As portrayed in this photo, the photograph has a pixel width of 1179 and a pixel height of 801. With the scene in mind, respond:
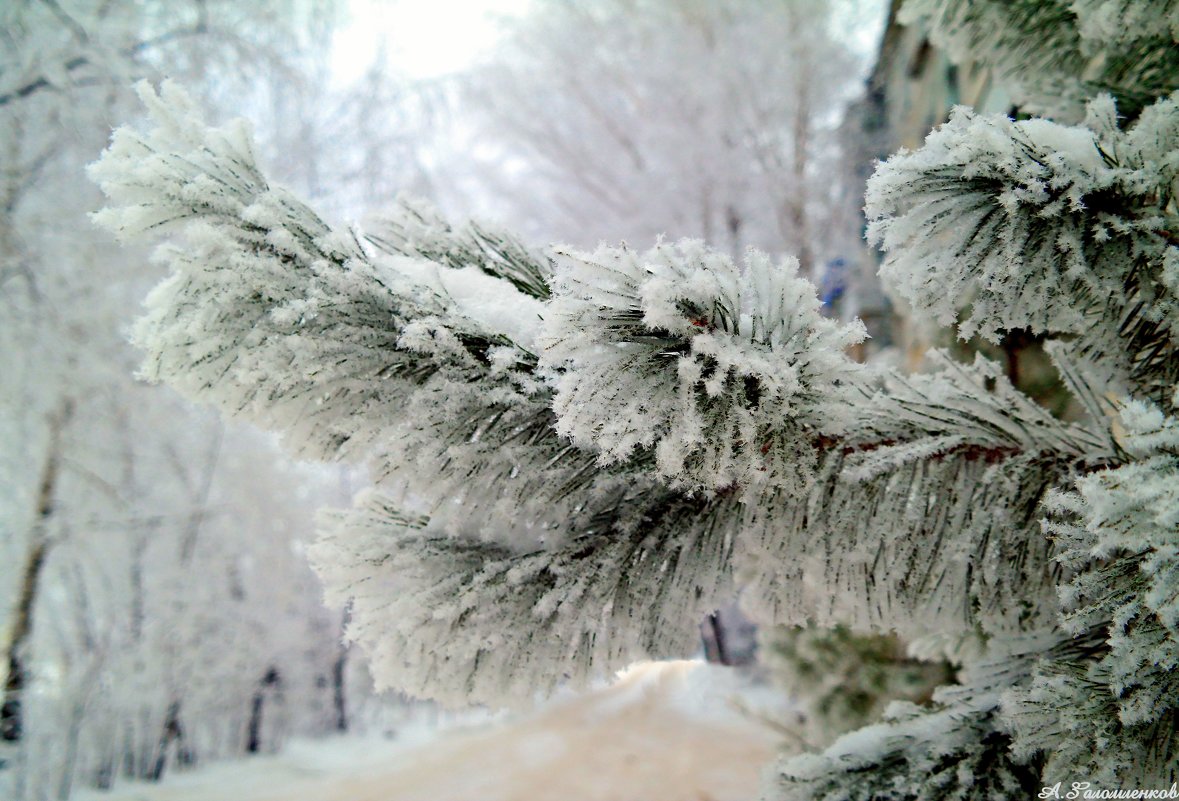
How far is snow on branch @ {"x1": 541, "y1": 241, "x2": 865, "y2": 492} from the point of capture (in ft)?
1.82

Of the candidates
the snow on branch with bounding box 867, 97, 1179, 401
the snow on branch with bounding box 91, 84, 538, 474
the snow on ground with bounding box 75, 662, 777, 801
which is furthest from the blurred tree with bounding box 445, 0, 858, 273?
the snow on branch with bounding box 867, 97, 1179, 401

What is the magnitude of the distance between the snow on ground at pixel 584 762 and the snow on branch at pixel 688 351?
3105 millimetres

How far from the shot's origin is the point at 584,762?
4.98 metres

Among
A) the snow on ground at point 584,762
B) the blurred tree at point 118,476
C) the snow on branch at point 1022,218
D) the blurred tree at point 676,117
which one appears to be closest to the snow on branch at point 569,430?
the snow on branch at point 1022,218

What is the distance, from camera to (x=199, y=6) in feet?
12.1

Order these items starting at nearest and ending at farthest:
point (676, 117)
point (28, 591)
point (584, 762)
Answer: point (28, 591), point (584, 762), point (676, 117)

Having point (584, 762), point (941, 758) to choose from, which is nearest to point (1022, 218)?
point (941, 758)

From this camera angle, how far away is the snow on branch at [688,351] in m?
0.56

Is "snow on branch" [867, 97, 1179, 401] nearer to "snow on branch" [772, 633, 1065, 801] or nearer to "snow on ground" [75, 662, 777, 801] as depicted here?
"snow on branch" [772, 633, 1065, 801]

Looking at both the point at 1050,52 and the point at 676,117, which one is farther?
the point at 676,117

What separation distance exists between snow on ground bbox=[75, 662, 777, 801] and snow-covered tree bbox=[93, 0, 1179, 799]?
2768 mm

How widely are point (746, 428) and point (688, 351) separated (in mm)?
85

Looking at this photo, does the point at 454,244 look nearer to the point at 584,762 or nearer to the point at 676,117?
the point at 584,762

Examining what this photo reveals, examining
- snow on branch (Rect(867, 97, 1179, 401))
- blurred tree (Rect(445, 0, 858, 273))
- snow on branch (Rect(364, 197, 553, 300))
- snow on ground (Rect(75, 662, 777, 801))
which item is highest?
blurred tree (Rect(445, 0, 858, 273))
